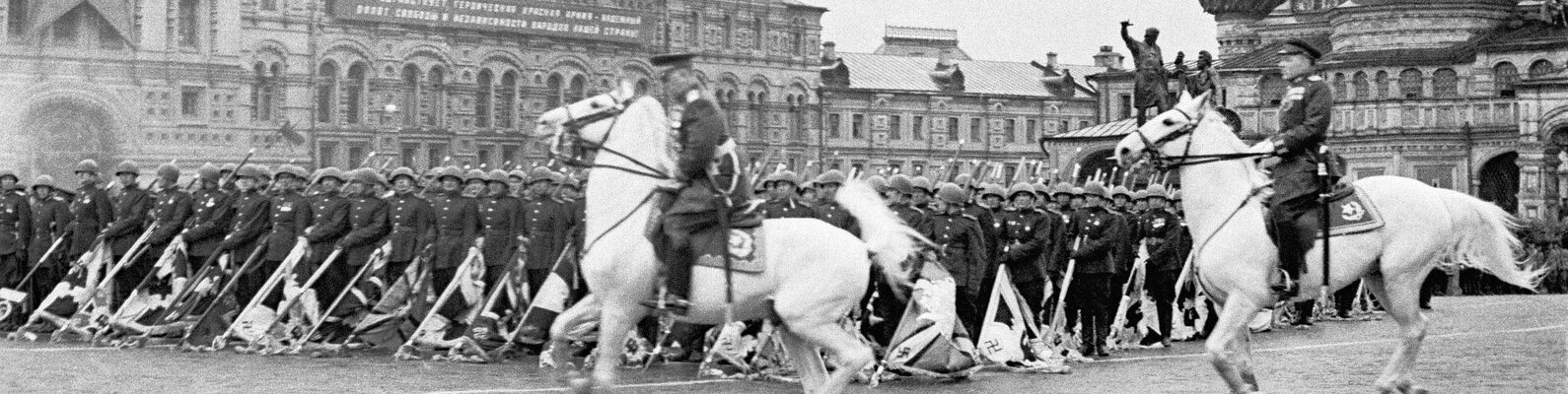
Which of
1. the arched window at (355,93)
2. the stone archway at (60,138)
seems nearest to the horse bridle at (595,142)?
the stone archway at (60,138)

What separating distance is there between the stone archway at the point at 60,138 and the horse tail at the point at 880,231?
4790 cm

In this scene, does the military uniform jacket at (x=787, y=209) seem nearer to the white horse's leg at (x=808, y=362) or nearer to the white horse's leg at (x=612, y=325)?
the white horse's leg at (x=808, y=362)

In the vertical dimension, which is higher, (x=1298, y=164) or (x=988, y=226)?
(x=1298, y=164)

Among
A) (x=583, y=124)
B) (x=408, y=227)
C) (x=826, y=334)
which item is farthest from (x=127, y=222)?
(x=826, y=334)

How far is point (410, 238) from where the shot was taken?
1919cm

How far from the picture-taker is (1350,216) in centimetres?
1351

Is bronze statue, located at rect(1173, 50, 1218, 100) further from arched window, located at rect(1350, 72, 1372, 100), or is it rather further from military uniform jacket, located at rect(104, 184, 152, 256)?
arched window, located at rect(1350, 72, 1372, 100)

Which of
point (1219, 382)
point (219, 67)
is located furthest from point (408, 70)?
point (1219, 382)

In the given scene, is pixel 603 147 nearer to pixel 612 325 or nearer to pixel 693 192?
pixel 693 192

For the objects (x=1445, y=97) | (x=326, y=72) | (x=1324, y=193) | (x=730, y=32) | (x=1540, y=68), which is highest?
(x=730, y=32)

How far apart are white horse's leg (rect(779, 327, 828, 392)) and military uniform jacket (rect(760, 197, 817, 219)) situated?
5.96 m

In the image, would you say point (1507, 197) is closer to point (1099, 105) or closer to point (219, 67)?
point (1099, 105)

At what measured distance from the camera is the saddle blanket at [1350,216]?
13.5 meters

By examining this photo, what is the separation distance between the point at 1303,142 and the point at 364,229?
28.9 ft
